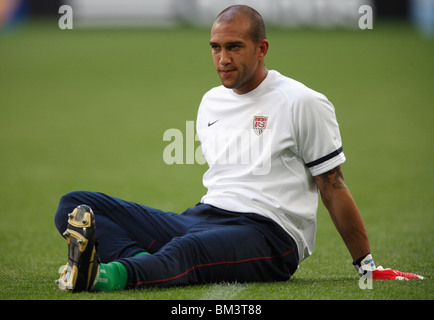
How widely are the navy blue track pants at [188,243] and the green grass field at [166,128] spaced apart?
0.29 feet

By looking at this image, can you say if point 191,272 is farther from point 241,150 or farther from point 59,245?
point 59,245

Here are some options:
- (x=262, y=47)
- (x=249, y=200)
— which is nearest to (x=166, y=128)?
(x=262, y=47)

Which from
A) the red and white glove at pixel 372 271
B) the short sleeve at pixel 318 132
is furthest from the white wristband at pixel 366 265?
the short sleeve at pixel 318 132

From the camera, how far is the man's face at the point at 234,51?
13.7ft

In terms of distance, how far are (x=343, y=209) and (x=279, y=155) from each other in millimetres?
466

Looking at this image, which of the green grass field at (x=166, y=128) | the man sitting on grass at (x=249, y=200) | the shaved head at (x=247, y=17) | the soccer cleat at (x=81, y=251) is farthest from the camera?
the green grass field at (x=166, y=128)

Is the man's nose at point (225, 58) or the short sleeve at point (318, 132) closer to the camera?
the short sleeve at point (318, 132)

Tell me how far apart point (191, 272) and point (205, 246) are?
0.50 ft

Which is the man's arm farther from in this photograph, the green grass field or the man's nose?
the man's nose

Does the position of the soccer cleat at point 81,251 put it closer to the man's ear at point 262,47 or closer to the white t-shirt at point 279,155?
the white t-shirt at point 279,155

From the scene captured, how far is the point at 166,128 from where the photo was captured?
41.7 ft

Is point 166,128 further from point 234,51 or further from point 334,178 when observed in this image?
point 334,178

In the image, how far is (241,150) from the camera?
4.23 meters

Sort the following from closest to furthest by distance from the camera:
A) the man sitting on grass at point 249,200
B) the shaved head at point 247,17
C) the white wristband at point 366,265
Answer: the man sitting on grass at point 249,200 → the white wristband at point 366,265 → the shaved head at point 247,17
